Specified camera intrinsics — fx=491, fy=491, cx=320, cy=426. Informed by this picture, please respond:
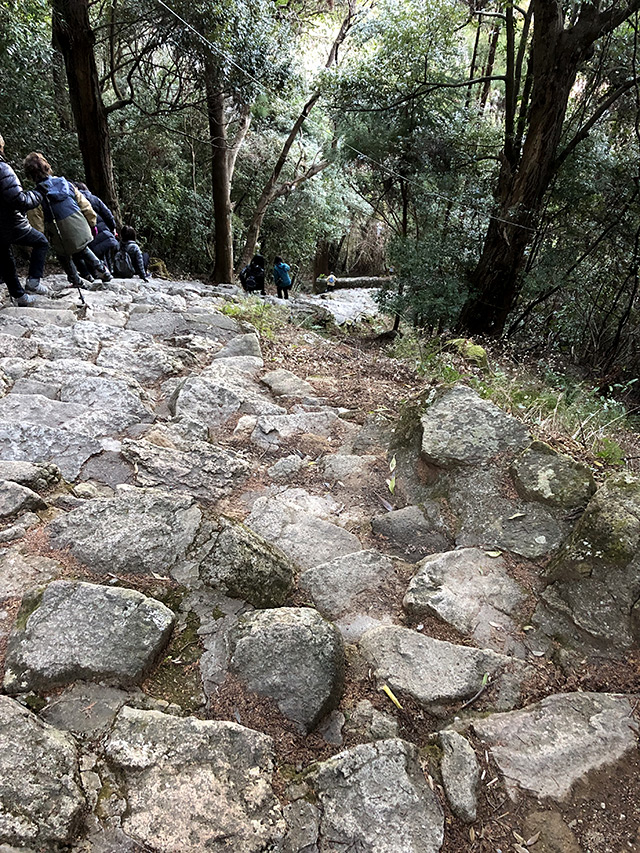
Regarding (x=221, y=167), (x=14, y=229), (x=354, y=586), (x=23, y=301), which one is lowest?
(x=354, y=586)

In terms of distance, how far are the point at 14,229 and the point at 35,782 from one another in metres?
5.49

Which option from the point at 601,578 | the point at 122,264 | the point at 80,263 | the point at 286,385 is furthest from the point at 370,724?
the point at 122,264

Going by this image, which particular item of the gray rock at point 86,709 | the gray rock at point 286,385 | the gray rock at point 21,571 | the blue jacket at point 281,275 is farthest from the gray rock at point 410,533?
the blue jacket at point 281,275

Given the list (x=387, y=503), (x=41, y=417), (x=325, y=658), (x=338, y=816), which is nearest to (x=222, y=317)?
(x=41, y=417)

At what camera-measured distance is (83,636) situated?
165 cm

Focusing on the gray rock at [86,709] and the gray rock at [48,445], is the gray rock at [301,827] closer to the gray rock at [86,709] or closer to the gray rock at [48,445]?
the gray rock at [86,709]

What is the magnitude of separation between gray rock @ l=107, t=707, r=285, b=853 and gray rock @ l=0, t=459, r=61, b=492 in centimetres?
150

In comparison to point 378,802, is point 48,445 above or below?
above

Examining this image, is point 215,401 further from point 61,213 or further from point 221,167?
point 221,167

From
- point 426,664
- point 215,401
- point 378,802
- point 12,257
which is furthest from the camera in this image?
point 12,257

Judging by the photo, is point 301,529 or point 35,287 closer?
point 301,529

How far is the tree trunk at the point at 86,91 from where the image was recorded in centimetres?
751

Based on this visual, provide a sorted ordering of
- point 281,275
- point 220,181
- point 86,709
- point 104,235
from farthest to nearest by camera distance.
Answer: point 281,275
point 220,181
point 104,235
point 86,709

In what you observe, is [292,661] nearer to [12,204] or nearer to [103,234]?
[12,204]
